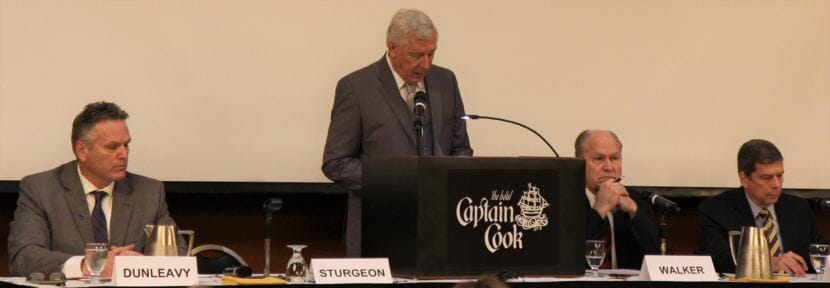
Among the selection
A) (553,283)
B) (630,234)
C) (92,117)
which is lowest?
(553,283)

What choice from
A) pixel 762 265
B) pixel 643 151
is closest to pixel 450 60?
pixel 643 151

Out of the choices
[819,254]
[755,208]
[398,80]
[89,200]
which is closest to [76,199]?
[89,200]

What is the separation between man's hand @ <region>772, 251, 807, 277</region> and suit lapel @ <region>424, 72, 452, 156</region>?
1.17 meters

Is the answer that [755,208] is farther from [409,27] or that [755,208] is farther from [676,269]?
[409,27]

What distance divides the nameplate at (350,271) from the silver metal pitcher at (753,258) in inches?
45.2

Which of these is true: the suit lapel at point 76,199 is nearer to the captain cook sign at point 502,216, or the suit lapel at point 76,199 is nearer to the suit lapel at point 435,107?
the suit lapel at point 435,107

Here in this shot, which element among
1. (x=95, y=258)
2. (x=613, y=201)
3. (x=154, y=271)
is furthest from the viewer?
(x=613, y=201)

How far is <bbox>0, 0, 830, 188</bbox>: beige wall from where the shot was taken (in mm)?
5414

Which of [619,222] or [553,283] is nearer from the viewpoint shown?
[553,283]

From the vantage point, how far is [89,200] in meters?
4.62

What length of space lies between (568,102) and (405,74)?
1.67m

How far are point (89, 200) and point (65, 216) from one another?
112 millimetres

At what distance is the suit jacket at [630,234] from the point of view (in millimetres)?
5074

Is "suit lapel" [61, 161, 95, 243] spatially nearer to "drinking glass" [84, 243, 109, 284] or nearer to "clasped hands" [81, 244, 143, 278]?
"clasped hands" [81, 244, 143, 278]
